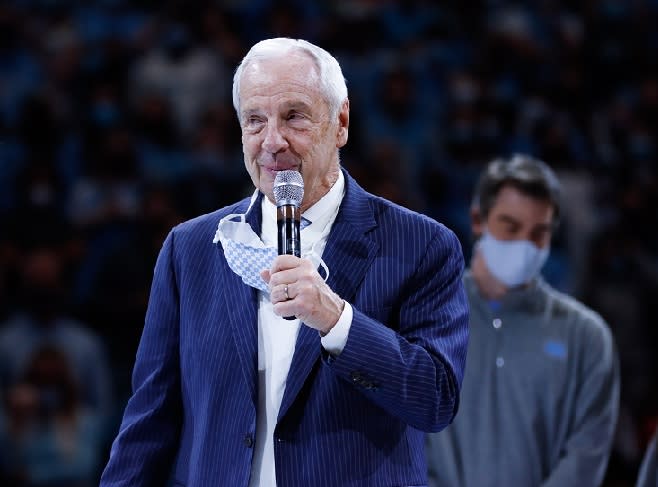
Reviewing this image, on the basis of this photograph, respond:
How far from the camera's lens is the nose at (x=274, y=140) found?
6.98ft

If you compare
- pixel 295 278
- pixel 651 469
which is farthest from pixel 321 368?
pixel 651 469

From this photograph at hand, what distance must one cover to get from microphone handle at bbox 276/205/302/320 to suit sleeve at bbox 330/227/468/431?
17 centimetres

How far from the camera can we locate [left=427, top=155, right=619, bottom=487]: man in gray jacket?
3.23 metres

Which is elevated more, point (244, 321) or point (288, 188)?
point (288, 188)

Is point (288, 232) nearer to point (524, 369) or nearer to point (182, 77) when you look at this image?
point (524, 369)

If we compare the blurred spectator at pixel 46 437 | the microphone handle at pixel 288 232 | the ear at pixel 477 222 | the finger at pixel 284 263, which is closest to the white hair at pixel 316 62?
the microphone handle at pixel 288 232

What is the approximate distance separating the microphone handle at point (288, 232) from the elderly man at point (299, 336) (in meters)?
0.14

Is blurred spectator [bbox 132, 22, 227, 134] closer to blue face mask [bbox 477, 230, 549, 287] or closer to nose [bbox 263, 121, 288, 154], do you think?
blue face mask [bbox 477, 230, 549, 287]

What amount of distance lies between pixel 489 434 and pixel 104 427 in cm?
251

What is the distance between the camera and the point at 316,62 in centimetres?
219

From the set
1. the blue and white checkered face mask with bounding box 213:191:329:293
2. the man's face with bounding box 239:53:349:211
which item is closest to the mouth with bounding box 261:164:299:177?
the man's face with bounding box 239:53:349:211

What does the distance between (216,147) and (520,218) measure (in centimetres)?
334

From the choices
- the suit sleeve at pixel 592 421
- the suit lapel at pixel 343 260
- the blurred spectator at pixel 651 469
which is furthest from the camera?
the suit sleeve at pixel 592 421

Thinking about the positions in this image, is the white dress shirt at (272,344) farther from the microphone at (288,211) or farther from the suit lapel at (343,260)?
the microphone at (288,211)
